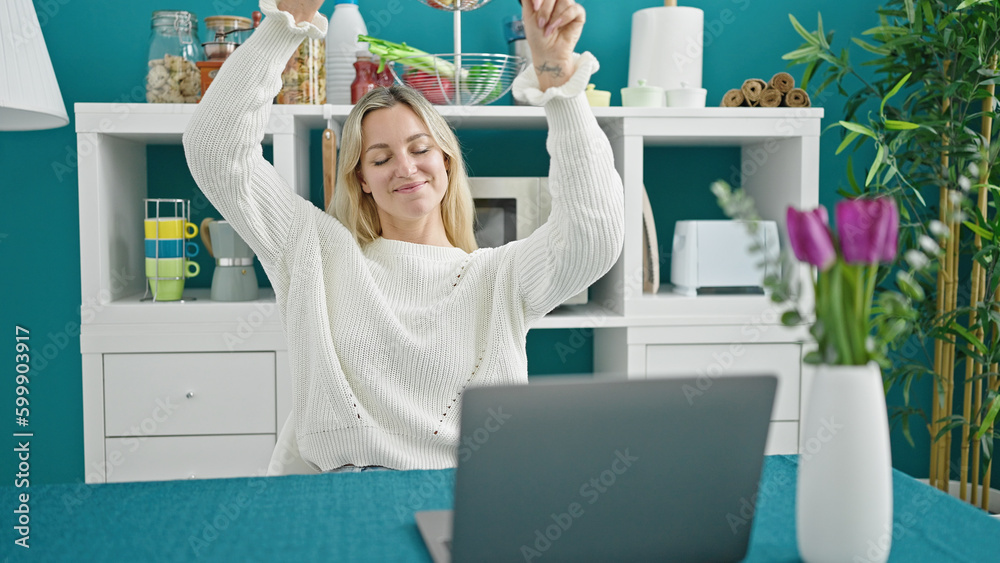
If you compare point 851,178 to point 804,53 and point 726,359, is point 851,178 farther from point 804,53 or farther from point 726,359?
point 726,359

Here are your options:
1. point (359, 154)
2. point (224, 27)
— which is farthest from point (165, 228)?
point (359, 154)

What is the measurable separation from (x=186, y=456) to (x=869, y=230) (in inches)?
74.7

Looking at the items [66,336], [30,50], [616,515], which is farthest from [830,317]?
[66,336]

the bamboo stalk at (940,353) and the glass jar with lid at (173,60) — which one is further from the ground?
the glass jar with lid at (173,60)

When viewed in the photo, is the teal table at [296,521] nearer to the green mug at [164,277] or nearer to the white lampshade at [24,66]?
the white lampshade at [24,66]

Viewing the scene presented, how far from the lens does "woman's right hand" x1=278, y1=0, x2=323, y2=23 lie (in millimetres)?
1231

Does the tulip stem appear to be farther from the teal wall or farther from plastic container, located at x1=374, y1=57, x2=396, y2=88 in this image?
the teal wall

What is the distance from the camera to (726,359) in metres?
2.16

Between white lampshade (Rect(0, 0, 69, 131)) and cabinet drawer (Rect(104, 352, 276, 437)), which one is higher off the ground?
white lampshade (Rect(0, 0, 69, 131))

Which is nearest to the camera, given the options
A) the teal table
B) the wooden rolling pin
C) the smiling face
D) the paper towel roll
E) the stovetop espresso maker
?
the teal table

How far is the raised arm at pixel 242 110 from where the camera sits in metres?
1.26

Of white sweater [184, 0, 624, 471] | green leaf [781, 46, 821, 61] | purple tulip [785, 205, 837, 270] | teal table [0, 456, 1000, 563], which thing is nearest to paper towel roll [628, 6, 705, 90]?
green leaf [781, 46, 821, 61]

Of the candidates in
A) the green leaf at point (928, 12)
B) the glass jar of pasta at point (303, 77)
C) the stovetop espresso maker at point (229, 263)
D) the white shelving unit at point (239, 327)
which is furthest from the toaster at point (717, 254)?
the stovetop espresso maker at point (229, 263)

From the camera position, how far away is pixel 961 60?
2.10 metres
